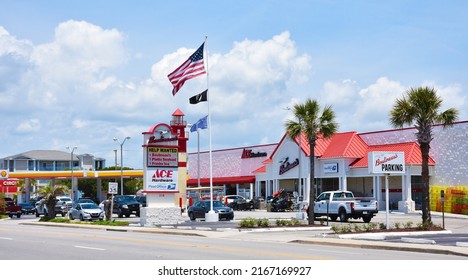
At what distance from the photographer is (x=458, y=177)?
53.0 meters

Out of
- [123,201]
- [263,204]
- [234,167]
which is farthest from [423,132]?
[234,167]

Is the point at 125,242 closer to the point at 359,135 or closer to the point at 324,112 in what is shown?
the point at 324,112

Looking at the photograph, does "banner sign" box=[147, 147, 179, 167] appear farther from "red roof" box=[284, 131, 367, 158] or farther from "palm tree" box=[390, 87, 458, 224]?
"red roof" box=[284, 131, 367, 158]

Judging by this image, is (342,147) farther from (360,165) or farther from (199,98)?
(199,98)

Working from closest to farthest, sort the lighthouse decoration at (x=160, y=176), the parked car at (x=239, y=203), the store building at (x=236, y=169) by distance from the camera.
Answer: the lighthouse decoration at (x=160, y=176) → the parked car at (x=239, y=203) → the store building at (x=236, y=169)

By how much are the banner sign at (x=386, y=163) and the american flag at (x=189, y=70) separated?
12.1 m

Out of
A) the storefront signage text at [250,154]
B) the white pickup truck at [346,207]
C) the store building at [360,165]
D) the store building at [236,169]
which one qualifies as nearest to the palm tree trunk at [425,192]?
the white pickup truck at [346,207]

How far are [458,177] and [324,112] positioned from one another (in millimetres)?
22899

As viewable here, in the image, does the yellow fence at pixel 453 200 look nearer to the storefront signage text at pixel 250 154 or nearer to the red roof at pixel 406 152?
the red roof at pixel 406 152

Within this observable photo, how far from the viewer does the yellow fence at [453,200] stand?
49.7m

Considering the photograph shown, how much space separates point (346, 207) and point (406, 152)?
17.6 meters

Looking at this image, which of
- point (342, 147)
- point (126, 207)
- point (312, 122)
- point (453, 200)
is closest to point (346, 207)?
point (312, 122)

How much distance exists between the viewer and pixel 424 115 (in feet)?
102

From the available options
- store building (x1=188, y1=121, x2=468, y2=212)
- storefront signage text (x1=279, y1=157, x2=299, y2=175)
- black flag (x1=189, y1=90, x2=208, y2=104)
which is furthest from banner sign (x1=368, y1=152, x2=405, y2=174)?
storefront signage text (x1=279, y1=157, x2=299, y2=175)
